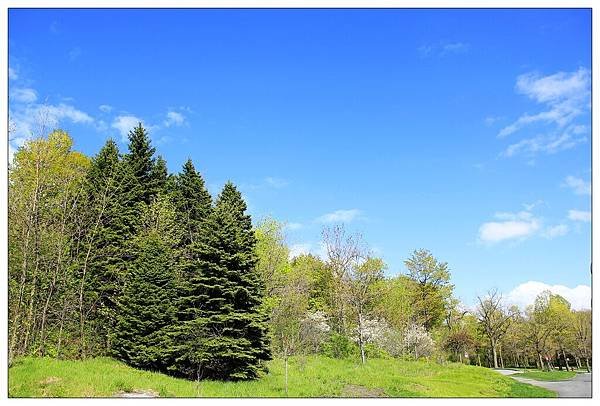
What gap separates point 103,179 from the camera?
659 inches

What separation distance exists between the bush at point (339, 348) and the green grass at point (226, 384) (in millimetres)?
5590

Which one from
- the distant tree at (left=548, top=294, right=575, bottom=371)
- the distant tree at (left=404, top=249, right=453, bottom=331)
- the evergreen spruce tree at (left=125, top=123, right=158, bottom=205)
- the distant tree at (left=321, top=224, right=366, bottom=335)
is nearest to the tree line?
the evergreen spruce tree at (left=125, top=123, right=158, bottom=205)

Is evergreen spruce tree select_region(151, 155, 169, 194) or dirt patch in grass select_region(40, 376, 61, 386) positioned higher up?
evergreen spruce tree select_region(151, 155, 169, 194)

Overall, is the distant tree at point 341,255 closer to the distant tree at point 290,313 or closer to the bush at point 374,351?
the bush at point 374,351

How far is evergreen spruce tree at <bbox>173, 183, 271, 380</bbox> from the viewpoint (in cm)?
1254

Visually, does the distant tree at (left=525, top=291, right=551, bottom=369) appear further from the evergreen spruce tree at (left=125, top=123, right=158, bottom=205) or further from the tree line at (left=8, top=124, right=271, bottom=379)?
the evergreen spruce tree at (left=125, top=123, right=158, bottom=205)

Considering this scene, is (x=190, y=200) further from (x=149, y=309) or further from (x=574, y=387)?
(x=574, y=387)

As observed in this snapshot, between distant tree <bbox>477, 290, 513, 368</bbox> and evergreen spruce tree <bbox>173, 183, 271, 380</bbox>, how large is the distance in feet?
37.3

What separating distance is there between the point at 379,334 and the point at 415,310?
460cm

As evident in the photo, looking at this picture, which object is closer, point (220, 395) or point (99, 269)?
point (220, 395)

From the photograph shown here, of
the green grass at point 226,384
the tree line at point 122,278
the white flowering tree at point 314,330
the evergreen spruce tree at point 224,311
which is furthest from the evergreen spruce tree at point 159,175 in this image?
→ the green grass at point 226,384

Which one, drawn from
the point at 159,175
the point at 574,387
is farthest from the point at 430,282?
the point at 574,387

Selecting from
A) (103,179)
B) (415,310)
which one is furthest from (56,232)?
(415,310)

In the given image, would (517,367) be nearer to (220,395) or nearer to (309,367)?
(309,367)
